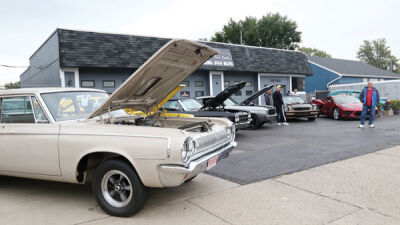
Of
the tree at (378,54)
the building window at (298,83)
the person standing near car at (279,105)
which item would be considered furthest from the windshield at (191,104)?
the tree at (378,54)

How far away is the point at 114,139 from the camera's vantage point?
10.9ft

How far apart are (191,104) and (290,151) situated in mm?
4147

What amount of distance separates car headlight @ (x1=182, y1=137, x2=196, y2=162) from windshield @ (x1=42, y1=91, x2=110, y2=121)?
154 centimetres

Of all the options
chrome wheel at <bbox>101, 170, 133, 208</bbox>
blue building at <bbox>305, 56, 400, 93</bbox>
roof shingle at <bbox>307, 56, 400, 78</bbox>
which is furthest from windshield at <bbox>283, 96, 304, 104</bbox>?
roof shingle at <bbox>307, 56, 400, 78</bbox>

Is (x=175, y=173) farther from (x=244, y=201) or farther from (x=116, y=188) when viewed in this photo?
(x=244, y=201)

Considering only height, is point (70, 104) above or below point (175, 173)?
above

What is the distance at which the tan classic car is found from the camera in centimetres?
317

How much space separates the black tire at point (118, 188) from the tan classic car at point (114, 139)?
0.03 feet

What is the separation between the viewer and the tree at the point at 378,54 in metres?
65.8

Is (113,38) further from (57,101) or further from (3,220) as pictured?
(3,220)

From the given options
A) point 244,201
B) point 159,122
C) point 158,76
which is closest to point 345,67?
point 159,122

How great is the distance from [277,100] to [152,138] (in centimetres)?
995

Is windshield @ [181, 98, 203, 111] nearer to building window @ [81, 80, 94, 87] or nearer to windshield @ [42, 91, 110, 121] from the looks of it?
windshield @ [42, 91, 110, 121]

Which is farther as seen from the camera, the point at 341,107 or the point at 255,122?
the point at 341,107
